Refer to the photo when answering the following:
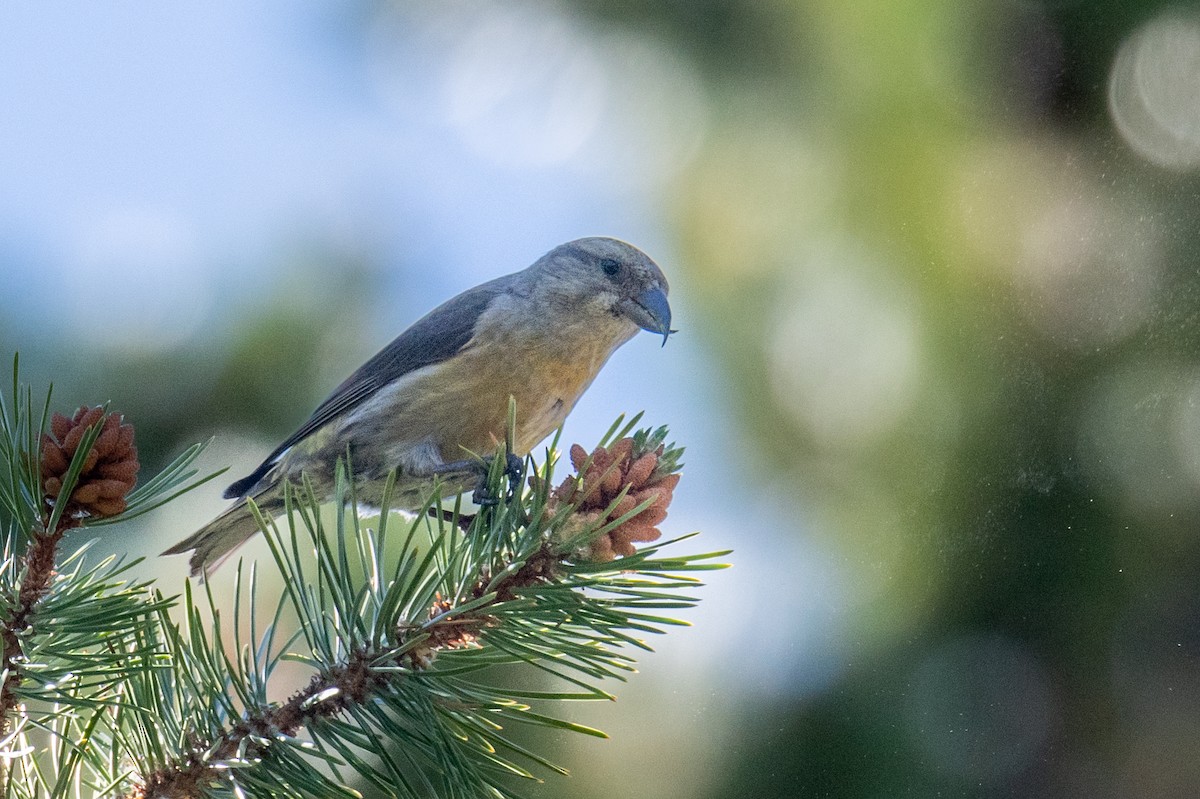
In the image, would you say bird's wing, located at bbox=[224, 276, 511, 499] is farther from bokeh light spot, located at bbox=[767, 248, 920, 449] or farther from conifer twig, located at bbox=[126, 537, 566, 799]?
conifer twig, located at bbox=[126, 537, 566, 799]

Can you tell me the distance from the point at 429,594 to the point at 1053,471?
163 cm

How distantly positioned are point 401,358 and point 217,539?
818 mm

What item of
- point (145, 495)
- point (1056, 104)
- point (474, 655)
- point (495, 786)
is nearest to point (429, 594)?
point (474, 655)

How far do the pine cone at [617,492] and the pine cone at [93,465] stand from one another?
0.53 metres

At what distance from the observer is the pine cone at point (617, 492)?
143cm

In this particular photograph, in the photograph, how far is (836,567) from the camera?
2.69 metres

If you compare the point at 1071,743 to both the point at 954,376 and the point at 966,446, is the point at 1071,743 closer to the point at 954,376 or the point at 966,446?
the point at 966,446

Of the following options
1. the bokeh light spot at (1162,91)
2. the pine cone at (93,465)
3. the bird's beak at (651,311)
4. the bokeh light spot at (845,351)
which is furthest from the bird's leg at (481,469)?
the bokeh light spot at (1162,91)

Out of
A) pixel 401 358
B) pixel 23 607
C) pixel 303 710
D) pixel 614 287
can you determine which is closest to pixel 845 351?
pixel 614 287

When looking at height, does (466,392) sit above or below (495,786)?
above

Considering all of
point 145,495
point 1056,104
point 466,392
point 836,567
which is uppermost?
point 1056,104

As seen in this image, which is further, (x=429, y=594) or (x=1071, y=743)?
(x=1071, y=743)

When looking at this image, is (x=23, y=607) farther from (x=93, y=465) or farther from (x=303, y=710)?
(x=303, y=710)

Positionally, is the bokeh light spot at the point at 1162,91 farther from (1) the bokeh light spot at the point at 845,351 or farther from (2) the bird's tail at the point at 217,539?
(2) the bird's tail at the point at 217,539
